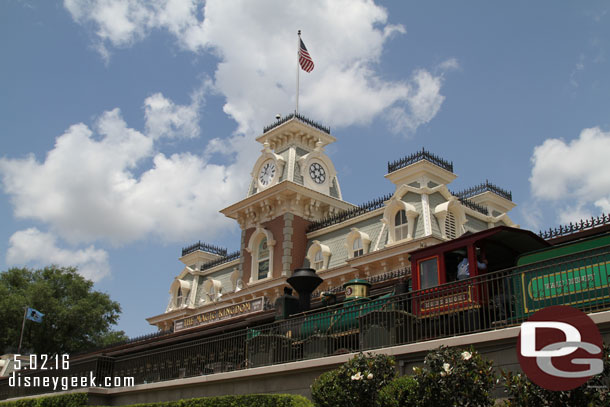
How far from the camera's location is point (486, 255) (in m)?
15.2

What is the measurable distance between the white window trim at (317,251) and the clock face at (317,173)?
4383 millimetres

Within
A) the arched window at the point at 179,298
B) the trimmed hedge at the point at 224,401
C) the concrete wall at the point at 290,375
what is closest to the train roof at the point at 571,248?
the concrete wall at the point at 290,375

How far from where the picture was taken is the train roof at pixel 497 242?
1467 centimetres

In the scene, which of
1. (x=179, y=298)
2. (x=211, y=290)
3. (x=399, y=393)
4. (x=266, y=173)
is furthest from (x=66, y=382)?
(x=179, y=298)

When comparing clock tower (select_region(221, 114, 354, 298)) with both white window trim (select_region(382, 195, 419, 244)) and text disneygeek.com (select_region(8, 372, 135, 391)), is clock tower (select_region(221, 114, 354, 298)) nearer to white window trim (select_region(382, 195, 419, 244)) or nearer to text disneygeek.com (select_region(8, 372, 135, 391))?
white window trim (select_region(382, 195, 419, 244))

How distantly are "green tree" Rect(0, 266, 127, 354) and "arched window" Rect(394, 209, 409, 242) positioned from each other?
103 feet

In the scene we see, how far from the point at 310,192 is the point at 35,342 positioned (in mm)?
27727

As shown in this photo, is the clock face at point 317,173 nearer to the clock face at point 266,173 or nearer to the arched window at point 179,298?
the clock face at point 266,173

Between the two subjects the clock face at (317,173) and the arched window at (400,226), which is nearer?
the arched window at (400,226)

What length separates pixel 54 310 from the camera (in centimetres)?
5069

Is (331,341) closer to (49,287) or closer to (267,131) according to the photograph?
(267,131)

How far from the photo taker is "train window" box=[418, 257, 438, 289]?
1498cm

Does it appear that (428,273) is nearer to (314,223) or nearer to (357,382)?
(357,382)

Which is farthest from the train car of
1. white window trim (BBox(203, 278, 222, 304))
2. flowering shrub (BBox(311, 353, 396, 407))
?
white window trim (BBox(203, 278, 222, 304))
